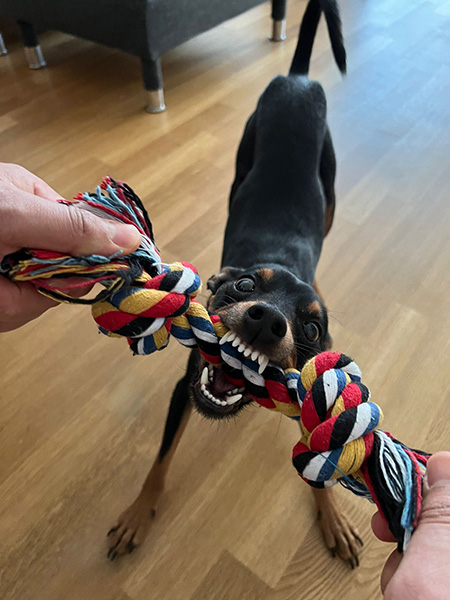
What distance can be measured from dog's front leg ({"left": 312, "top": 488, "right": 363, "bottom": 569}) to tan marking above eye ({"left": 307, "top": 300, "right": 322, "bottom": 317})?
550 mm

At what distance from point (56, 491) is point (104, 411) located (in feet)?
0.96

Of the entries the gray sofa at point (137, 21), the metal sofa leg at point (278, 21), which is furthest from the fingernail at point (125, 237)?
the metal sofa leg at point (278, 21)

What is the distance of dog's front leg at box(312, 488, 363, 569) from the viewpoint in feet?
4.34

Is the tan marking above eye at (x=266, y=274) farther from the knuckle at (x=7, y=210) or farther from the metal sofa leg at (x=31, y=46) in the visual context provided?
the metal sofa leg at (x=31, y=46)

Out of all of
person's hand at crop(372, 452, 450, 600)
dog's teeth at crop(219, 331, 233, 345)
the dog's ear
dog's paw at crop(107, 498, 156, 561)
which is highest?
person's hand at crop(372, 452, 450, 600)

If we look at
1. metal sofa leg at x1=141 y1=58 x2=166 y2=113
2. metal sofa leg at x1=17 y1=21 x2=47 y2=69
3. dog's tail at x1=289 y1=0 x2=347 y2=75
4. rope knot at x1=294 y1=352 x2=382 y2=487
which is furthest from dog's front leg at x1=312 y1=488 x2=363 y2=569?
metal sofa leg at x1=17 y1=21 x2=47 y2=69


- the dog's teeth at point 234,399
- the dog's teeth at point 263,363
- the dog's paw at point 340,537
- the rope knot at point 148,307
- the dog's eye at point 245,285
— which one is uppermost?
the rope knot at point 148,307

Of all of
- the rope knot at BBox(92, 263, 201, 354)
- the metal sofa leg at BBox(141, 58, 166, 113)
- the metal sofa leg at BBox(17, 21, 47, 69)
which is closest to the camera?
the rope knot at BBox(92, 263, 201, 354)

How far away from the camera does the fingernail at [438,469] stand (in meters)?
0.63

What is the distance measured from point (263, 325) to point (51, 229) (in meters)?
0.43

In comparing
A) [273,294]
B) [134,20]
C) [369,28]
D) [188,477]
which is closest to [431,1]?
[369,28]

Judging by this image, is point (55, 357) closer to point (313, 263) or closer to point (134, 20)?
point (313, 263)

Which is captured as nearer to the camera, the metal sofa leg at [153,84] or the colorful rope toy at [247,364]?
the colorful rope toy at [247,364]

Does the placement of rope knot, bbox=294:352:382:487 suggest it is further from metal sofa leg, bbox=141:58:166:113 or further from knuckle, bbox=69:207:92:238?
metal sofa leg, bbox=141:58:166:113
